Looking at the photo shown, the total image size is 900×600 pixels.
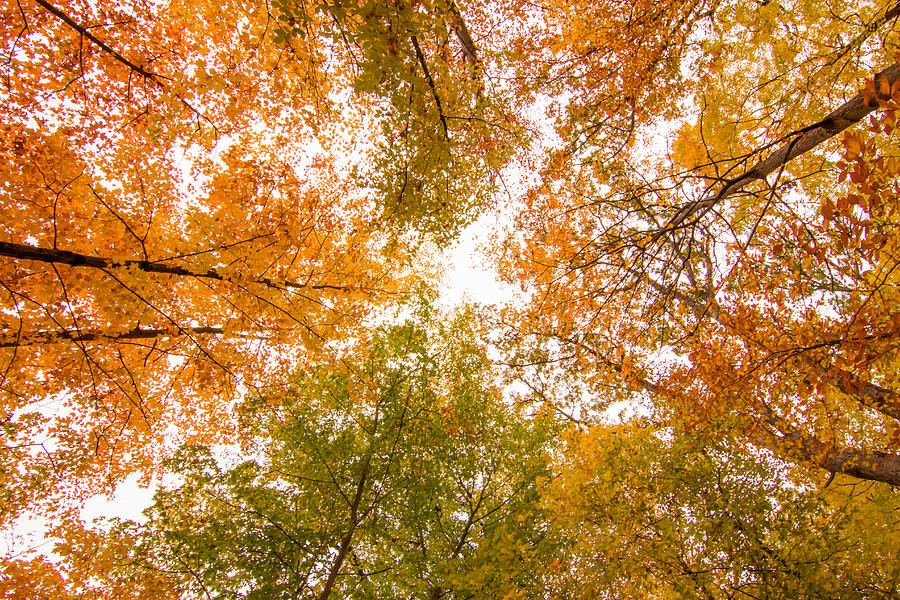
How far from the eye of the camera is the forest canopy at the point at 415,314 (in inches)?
153

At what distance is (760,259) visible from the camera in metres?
4.17

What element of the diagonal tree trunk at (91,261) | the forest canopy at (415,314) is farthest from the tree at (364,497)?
the diagonal tree trunk at (91,261)

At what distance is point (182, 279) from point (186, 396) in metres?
3.72

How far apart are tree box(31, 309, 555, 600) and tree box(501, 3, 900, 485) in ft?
8.89

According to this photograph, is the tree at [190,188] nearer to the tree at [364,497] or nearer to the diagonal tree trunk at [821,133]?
the tree at [364,497]

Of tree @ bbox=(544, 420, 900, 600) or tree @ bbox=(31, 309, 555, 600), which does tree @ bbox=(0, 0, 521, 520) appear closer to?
tree @ bbox=(31, 309, 555, 600)

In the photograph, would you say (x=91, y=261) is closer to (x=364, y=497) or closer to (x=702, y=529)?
(x=364, y=497)

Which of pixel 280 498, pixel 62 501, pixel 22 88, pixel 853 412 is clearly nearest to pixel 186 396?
pixel 62 501

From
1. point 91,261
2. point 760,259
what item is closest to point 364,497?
point 91,261

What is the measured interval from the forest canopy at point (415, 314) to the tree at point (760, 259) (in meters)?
0.08

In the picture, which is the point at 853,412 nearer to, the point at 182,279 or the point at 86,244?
the point at 182,279

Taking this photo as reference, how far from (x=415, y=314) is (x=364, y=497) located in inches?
141

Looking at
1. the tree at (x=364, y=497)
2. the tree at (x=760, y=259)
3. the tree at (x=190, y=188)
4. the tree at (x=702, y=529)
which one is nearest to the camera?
the tree at (x=760, y=259)

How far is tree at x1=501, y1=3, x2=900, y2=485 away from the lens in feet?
8.60
